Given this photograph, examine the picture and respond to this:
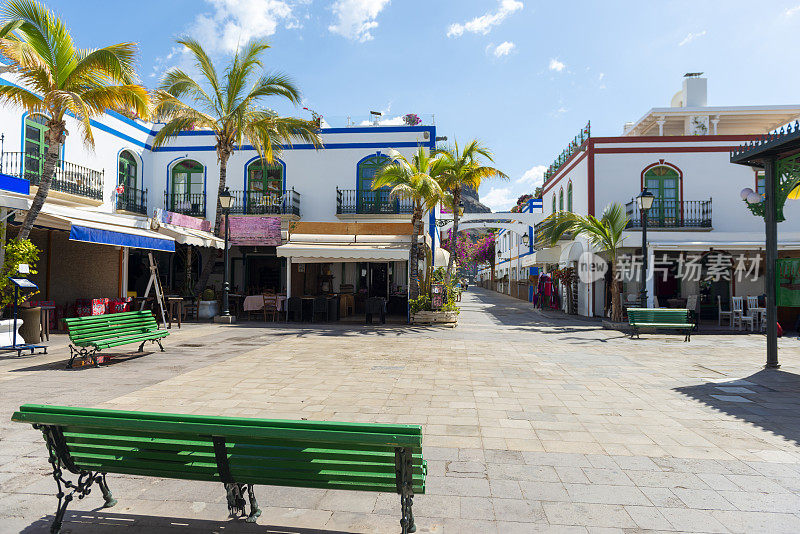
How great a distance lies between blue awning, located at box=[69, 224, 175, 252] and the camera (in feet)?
32.3

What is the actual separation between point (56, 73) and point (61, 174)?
7.55 m

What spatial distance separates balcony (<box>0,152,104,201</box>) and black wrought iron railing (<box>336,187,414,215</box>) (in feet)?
28.7

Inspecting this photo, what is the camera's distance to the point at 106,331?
7.80 m

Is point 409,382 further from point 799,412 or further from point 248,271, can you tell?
point 248,271

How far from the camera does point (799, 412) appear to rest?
545cm

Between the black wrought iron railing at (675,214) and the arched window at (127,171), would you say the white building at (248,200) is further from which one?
the black wrought iron railing at (675,214)

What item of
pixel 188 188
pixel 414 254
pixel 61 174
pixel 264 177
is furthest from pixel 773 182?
pixel 188 188

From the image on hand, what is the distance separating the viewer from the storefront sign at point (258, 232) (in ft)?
53.6

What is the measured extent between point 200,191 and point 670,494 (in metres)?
20.8

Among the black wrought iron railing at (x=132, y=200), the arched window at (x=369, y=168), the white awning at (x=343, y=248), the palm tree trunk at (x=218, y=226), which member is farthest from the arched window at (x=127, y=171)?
the arched window at (x=369, y=168)

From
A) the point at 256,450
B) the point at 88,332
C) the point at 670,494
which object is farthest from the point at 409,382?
the point at 88,332

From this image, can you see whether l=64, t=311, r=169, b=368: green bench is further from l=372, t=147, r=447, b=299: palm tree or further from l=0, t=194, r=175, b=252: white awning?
l=372, t=147, r=447, b=299: palm tree

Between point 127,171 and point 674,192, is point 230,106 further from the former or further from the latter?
point 674,192

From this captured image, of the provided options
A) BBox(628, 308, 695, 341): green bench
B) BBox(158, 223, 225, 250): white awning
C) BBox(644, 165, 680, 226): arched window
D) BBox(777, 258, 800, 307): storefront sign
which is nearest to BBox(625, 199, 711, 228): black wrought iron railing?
BBox(644, 165, 680, 226): arched window
